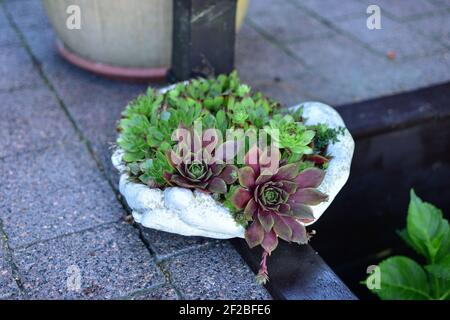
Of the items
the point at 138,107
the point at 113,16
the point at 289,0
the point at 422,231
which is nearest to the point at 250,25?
the point at 289,0

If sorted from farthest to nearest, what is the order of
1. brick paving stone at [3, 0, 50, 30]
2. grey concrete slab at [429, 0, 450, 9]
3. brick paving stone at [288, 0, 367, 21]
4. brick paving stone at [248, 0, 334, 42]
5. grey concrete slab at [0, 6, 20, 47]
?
1. grey concrete slab at [429, 0, 450, 9]
2. brick paving stone at [288, 0, 367, 21]
3. brick paving stone at [248, 0, 334, 42]
4. brick paving stone at [3, 0, 50, 30]
5. grey concrete slab at [0, 6, 20, 47]

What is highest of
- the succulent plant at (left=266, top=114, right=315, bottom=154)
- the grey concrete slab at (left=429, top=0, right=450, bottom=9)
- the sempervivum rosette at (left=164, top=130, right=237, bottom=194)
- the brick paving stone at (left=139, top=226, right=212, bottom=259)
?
the succulent plant at (left=266, top=114, right=315, bottom=154)

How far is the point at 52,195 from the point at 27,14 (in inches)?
77.1

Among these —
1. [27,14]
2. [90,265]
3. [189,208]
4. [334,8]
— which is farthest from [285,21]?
[90,265]

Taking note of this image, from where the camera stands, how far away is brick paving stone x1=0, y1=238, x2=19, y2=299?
1917 mm

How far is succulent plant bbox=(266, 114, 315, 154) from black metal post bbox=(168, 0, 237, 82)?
919 millimetres

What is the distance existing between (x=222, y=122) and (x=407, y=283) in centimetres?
93

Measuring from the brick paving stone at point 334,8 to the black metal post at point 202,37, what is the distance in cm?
148

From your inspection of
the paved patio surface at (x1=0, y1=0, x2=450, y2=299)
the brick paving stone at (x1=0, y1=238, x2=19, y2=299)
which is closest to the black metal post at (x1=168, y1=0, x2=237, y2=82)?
the paved patio surface at (x1=0, y1=0, x2=450, y2=299)

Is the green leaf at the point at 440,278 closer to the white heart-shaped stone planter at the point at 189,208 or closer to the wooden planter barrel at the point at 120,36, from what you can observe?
the white heart-shaped stone planter at the point at 189,208

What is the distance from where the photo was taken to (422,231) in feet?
7.43

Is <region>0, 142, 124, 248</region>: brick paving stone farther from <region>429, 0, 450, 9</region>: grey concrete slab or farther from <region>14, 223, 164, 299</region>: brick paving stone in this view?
<region>429, 0, 450, 9</region>: grey concrete slab

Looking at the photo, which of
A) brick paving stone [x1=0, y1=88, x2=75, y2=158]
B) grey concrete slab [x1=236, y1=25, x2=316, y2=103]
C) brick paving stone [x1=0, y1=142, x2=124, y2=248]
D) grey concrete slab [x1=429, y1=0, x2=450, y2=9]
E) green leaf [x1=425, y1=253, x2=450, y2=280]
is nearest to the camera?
green leaf [x1=425, y1=253, x2=450, y2=280]

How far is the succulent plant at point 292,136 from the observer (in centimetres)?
201
